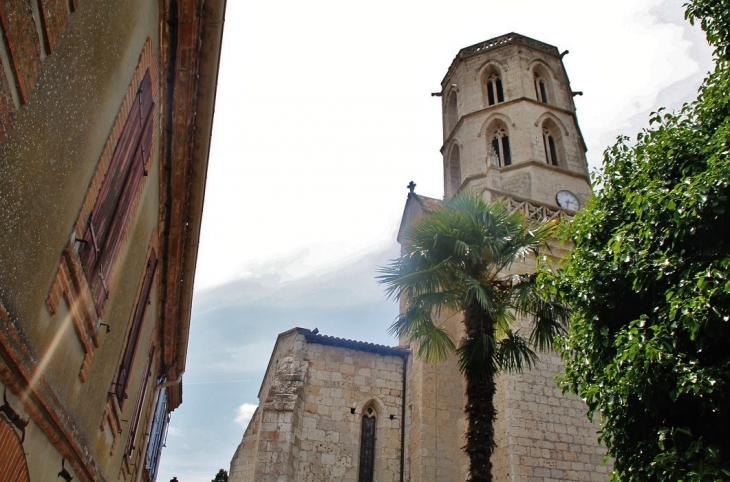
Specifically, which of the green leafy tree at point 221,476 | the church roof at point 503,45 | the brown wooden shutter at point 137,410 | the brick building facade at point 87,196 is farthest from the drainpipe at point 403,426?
the green leafy tree at point 221,476

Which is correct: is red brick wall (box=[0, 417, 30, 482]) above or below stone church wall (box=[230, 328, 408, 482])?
below

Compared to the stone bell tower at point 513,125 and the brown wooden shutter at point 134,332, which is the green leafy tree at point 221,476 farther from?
the brown wooden shutter at point 134,332

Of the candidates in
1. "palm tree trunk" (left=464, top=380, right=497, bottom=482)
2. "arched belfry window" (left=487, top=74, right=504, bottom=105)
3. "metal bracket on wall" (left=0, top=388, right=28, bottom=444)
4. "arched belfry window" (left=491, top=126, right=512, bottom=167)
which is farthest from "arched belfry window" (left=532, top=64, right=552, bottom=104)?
"metal bracket on wall" (left=0, top=388, right=28, bottom=444)

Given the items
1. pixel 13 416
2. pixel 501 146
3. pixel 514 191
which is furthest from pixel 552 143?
pixel 13 416

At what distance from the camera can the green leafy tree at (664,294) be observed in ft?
19.6

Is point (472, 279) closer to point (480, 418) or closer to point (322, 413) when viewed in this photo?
point (480, 418)

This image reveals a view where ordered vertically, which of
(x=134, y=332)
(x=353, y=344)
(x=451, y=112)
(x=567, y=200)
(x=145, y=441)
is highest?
(x=451, y=112)

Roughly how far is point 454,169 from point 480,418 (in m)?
15.2

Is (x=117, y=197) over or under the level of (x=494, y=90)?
under

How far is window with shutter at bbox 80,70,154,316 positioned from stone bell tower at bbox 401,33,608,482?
9.65 metres

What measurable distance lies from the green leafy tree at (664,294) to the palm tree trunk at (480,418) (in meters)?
1.42

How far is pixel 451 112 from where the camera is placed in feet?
74.7

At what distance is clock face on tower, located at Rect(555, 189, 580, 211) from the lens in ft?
57.5

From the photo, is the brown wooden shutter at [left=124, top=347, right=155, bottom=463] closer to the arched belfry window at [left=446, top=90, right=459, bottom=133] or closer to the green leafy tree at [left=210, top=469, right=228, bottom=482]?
the arched belfry window at [left=446, top=90, right=459, bottom=133]
